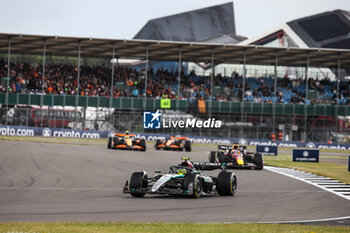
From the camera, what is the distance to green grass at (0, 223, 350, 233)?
8.55 m

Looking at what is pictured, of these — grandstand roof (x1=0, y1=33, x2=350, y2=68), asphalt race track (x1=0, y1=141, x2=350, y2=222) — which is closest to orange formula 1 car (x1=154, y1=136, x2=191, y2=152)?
grandstand roof (x1=0, y1=33, x2=350, y2=68)

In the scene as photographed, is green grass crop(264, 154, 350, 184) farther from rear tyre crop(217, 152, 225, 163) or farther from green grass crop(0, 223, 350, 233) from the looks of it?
green grass crop(0, 223, 350, 233)

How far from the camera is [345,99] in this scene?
58.8m

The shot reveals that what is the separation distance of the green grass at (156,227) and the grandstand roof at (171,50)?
43.8m

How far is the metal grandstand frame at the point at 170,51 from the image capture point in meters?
53.5

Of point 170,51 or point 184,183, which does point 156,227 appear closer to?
point 184,183

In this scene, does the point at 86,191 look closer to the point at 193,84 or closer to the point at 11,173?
the point at 11,173

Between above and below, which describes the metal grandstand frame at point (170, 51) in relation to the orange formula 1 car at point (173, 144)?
above

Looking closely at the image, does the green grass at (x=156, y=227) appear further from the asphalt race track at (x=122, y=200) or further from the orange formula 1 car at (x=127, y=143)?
the orange formula 1 car at (x=127, y=143)

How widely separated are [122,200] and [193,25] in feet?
355

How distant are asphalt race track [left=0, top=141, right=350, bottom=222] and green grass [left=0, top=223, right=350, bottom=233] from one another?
0.65 meters

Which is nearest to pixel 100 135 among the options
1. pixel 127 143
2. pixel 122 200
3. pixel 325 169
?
pixel 127 143

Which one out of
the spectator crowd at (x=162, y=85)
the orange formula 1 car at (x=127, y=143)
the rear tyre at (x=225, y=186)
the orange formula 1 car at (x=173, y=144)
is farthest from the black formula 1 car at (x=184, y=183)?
the spectator crowd at (x=162, y=85)

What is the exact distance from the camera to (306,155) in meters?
34.6
